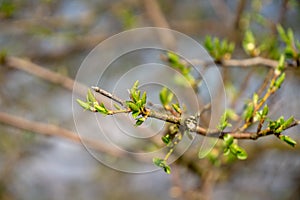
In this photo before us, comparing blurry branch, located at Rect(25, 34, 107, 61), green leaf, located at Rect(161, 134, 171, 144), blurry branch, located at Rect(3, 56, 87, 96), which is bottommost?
blurry branch, located at Rect(25, 34, 107, 61)

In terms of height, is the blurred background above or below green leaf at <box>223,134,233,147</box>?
below

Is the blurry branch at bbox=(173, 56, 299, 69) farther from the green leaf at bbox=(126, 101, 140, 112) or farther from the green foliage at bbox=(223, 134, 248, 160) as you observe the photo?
the green leaf at bbox=(126, 101, 140, 112)

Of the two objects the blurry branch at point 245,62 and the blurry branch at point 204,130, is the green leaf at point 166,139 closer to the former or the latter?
the blurry branch at point 204,130

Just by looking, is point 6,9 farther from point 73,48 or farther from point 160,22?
point 73,48

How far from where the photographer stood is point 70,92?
2.34m

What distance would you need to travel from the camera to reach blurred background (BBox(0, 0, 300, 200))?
6.30ft

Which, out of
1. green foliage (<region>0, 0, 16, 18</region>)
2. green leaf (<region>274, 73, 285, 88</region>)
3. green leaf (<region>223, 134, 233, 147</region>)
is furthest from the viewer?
green foliage (<region>0, 0, 16, 18</region>)

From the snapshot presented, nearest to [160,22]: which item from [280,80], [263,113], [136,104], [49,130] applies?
[49,130]

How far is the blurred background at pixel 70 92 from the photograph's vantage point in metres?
1.92

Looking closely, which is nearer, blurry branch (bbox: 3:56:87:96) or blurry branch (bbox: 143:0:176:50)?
blurry branch (bbox: 3:56:87:96)

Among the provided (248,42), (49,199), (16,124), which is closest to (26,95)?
(49,199)

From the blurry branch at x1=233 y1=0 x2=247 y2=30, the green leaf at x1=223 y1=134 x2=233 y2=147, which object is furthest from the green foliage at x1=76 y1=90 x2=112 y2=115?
the blurry branch at x1=233 y1=0 x2=247 y2=30

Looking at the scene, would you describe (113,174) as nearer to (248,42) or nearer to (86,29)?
(86,29)

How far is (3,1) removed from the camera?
1962 mm
